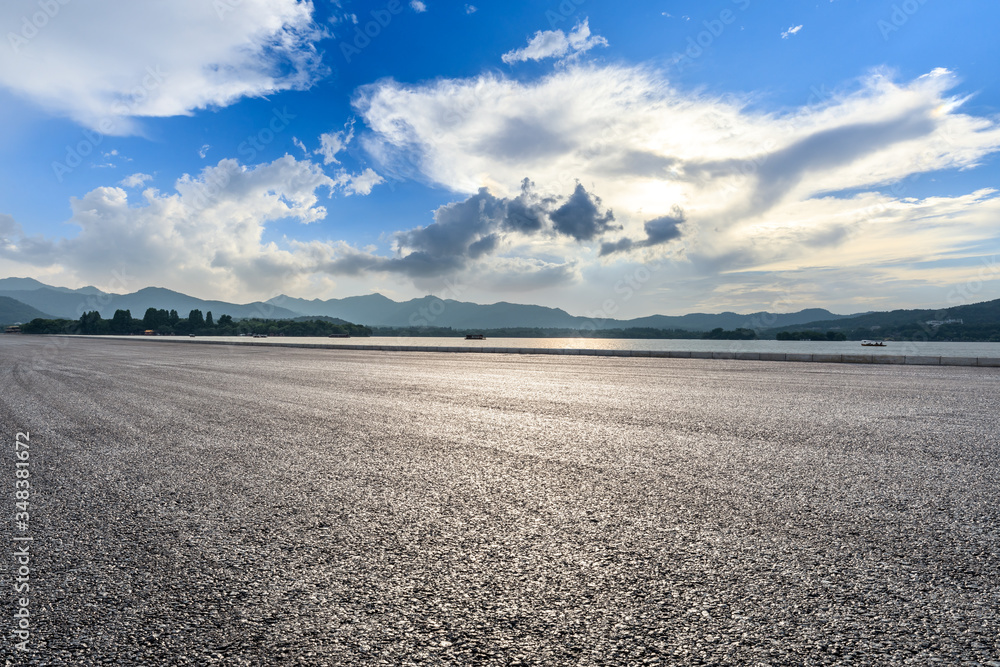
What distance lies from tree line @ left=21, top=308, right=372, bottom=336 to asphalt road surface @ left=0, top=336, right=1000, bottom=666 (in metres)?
148

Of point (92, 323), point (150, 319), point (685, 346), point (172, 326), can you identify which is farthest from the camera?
point (172, 326)

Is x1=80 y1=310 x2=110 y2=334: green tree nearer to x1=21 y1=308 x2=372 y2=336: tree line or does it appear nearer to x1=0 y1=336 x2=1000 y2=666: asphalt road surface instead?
x1=21 y1=308 x2=372 y2=336: tree line

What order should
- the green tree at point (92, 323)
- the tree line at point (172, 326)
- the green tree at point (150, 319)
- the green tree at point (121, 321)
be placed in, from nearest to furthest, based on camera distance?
the tree line at point (172, 326) < the green tree at point (121, 321) < the green tree at point (92, 323) < the green tree at point (150, 319)

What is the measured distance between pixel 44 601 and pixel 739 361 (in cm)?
2309

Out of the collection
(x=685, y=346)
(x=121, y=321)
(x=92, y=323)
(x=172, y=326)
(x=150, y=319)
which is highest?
(x=150, y=319)

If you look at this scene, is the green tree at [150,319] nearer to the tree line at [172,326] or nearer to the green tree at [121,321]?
the tree line at [172,326]

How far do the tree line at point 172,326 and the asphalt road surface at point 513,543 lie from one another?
14810cm

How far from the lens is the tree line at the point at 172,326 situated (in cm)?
15488

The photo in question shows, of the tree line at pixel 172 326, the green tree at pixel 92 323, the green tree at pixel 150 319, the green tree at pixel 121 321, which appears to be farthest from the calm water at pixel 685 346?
the green tree at pixel 92 323

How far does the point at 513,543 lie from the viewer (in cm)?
302

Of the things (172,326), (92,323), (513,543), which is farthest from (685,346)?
(92,323)

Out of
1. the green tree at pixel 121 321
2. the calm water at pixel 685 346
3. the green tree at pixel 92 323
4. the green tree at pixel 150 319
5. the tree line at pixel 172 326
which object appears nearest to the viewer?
the calm water at pixel 685 346

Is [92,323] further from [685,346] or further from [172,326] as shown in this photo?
[685,346]

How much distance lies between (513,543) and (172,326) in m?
218
